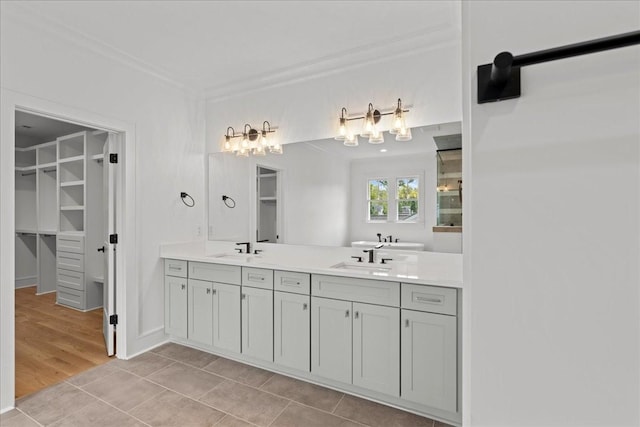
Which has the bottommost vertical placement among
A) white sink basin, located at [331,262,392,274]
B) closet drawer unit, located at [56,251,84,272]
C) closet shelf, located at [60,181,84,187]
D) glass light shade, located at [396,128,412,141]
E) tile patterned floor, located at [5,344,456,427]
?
tile patterned floor, located at [5,344,456,427]

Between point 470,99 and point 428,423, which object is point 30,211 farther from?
point 470,99

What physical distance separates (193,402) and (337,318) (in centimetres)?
114

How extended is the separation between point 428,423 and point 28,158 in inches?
278

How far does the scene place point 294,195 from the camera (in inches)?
125

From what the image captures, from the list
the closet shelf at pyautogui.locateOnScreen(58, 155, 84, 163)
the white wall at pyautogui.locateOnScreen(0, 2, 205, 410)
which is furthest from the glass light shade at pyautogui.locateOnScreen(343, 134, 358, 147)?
the closet shelf at pyautogui.locateOnScreen(58, 155, 84, 163)

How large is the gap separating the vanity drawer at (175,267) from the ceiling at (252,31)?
71.2 inches

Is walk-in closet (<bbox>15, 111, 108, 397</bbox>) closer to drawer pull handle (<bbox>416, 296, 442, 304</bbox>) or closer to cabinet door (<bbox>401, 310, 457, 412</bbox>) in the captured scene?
cabinet door (<bbox>401, 310, 457, 412</bbox>)

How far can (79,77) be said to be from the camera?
2.48 m

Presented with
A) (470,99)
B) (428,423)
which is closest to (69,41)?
(470,99)

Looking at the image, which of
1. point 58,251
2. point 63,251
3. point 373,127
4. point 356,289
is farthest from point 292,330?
point 58,251

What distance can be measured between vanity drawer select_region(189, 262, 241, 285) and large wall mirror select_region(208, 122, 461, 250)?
0.58 m

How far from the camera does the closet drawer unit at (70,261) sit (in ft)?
14.0

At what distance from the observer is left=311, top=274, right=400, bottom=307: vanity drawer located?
212 cm

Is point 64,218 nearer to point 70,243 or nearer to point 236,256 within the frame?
point 70,243
